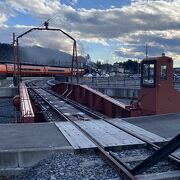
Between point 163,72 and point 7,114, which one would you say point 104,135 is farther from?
point 7,114

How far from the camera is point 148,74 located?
13695mm

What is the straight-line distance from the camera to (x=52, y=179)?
657cm

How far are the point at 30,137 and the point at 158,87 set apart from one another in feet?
19.5

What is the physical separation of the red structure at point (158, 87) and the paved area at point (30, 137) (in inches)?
166

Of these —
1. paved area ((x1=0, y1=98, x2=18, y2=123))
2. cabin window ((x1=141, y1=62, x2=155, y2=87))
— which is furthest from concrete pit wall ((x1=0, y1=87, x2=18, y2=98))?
cabin window ((x1=141, y1=62, x2=155, y2=87))

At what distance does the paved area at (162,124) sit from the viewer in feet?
33.7

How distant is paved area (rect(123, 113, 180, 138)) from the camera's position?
33.7 ft

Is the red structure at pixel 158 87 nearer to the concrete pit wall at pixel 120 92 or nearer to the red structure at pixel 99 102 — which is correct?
the red structure at pixel 99 102

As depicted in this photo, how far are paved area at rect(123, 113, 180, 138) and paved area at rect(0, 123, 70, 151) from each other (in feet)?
9.19

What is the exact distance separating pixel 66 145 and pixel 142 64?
21.3ft

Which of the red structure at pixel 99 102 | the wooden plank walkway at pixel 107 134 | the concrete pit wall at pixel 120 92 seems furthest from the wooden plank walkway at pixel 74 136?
the concrete pit wall at pixel 120 92

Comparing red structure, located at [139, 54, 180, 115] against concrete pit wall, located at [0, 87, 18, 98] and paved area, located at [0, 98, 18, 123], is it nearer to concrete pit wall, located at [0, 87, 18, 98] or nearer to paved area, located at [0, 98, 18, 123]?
paved area, located at [0, 98, 18, 123]

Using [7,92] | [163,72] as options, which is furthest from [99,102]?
[7,92]

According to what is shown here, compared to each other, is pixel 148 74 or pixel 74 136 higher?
pixel 148 74
